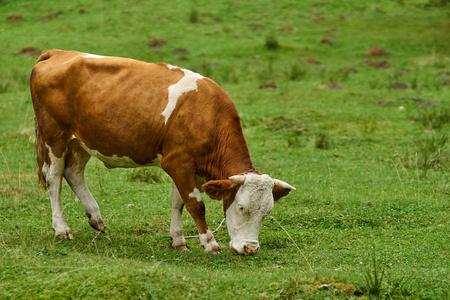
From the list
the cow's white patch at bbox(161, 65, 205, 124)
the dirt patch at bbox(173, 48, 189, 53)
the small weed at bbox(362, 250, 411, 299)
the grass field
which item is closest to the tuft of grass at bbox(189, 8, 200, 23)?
the grass field

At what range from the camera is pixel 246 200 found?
683 centimetres

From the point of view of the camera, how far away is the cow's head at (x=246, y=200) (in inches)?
268

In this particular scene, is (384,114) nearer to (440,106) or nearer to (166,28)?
(440,106)

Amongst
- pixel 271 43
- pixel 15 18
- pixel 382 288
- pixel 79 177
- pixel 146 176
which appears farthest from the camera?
pixel 15 18

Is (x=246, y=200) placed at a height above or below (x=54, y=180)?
above

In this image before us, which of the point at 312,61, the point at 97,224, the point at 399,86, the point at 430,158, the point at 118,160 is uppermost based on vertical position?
the point at 118,160

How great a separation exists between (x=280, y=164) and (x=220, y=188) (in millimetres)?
5860

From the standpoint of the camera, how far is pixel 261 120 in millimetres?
16422

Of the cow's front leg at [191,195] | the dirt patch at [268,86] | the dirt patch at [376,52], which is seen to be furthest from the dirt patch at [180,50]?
the cow's front leg at [191,195]

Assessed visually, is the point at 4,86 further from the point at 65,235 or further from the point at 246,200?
the point at 246,200

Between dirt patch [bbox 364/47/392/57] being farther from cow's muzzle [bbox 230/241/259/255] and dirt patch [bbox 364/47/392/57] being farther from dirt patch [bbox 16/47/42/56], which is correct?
cow's muzzle [bbox 230/241/259/255]

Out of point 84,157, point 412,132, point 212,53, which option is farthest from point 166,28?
point 84,157

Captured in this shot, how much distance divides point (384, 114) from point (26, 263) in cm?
1349

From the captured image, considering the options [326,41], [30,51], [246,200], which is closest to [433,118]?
[246,200]
